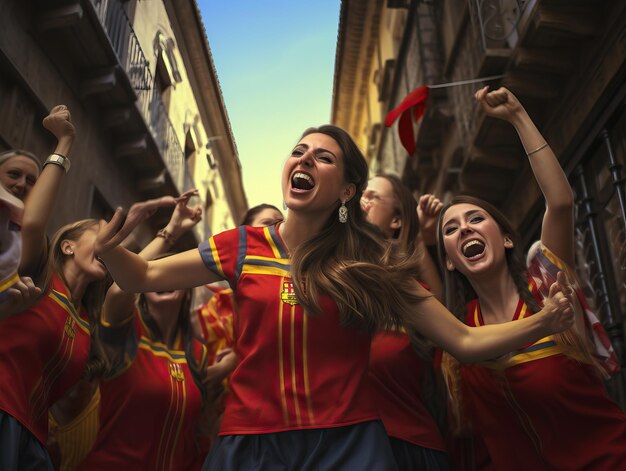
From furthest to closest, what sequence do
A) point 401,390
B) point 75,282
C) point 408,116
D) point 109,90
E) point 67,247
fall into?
point 109,90 → point 408,116 → point 67,247 → point 75,282 → point 401,390

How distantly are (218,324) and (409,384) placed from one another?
202 cm

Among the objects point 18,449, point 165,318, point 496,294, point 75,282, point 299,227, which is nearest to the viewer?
point 18,449

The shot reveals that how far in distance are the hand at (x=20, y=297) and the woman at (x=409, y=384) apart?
164 centimetres

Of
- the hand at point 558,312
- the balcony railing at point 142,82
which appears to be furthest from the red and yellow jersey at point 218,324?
the balcony railing at point 142,82

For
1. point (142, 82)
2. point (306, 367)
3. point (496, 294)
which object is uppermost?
point (306, 367)

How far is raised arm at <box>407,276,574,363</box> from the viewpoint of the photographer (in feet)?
9.23

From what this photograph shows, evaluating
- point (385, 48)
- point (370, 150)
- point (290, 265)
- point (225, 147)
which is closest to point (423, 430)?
point (290, 265)

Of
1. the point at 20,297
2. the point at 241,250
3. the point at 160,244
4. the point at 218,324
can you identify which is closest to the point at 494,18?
the point at 218,324

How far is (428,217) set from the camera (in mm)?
4309

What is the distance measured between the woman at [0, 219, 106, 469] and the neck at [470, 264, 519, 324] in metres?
2.09

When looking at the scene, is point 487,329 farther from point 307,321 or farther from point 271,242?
point 271,242

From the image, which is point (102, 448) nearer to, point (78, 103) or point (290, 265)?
point (290, 265)

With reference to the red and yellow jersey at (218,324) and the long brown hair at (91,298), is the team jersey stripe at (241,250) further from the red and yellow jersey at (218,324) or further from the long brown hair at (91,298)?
the red and yellow jersey at (218,324)

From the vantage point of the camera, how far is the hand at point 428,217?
13.8 ft
